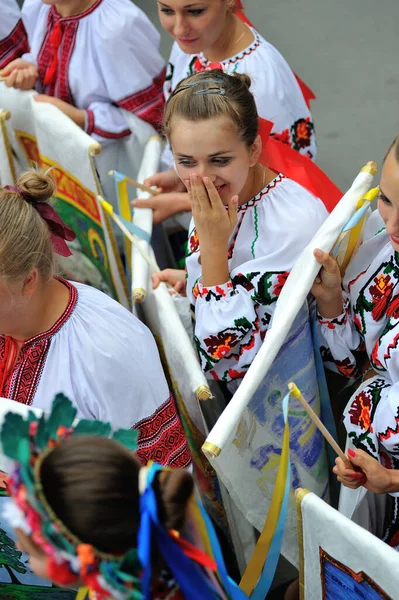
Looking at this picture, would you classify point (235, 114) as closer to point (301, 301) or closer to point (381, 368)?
point (301, 301)

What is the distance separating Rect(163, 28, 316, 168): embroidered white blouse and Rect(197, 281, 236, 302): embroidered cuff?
1.99 feet

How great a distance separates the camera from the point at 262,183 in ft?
5.02

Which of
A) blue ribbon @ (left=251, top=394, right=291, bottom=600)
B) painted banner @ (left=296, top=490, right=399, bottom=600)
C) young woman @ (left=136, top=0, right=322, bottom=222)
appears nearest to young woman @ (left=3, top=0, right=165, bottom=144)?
young woman @ (left=136, top=0, right=322, bottom=222)

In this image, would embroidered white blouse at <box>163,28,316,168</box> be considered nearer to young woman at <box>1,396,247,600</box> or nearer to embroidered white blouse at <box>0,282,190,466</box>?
embroidered white blouse at <box>0,282,190,466</box>

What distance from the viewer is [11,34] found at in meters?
2.40

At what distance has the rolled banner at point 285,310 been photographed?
1.09 metres

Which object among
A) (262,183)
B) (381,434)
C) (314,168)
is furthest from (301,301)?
(314,168)

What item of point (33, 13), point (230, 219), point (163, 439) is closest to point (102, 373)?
point (163, 439)

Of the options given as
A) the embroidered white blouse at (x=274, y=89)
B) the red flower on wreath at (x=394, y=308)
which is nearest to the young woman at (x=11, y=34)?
the embroidered white blouse at (x=274, y=89)

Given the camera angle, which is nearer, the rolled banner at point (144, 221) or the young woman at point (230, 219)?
the young woman at point (230, 219)

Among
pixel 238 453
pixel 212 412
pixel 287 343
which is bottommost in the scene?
pixel 212 412

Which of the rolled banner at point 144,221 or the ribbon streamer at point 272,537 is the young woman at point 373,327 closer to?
the ribbon streamer at point 272,537

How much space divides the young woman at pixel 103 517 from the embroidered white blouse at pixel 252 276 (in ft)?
1.97

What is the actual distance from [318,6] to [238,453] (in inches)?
137
